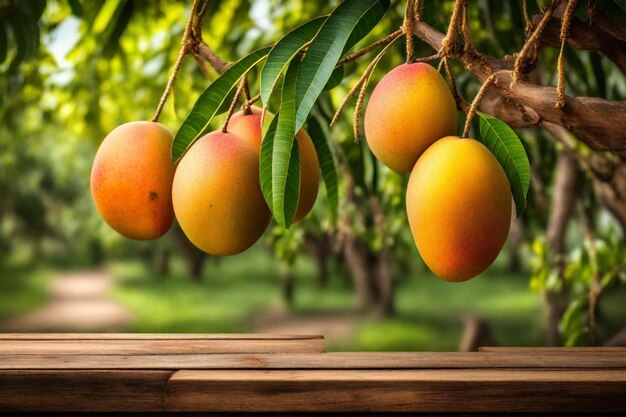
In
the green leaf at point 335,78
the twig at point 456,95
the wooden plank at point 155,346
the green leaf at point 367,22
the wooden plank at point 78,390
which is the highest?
the green leaf at point 335,78

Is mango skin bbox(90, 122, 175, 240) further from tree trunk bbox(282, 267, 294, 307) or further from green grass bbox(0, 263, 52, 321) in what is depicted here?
green grass bbox(0, 263, 52, 321)

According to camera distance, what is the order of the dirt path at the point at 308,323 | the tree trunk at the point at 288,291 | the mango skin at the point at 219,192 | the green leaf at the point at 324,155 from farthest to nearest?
the tree trunk at the point at 288,291 → the dirt path at the point at 308,323 → the green leaf at the point at 324,155 → the mango skin at the point at 219,192

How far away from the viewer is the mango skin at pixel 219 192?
75 centimetres

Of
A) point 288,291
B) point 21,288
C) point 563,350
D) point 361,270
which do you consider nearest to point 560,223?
point 563,350

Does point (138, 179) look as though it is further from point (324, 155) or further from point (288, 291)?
point (288, 291)

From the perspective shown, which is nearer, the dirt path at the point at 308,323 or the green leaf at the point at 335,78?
the green leaf at the point at 335,78

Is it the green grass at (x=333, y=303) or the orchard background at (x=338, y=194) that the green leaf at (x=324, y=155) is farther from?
the green grass at (x=333, y=303)

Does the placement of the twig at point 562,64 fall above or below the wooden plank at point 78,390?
above

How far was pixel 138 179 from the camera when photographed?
2.72 feet

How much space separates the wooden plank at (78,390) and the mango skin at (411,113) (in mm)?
360

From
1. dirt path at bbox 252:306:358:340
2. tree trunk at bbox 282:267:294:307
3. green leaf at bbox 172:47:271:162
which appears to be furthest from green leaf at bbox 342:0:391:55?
tree trunk at bbox 282:267:294:307

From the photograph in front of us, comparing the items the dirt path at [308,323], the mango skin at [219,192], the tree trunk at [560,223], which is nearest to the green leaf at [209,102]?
the mango skin at [219,192]

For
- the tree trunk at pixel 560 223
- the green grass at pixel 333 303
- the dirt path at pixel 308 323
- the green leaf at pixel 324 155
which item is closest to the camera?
the green leaf at pixel 324 155

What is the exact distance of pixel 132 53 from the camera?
10.9 ft
